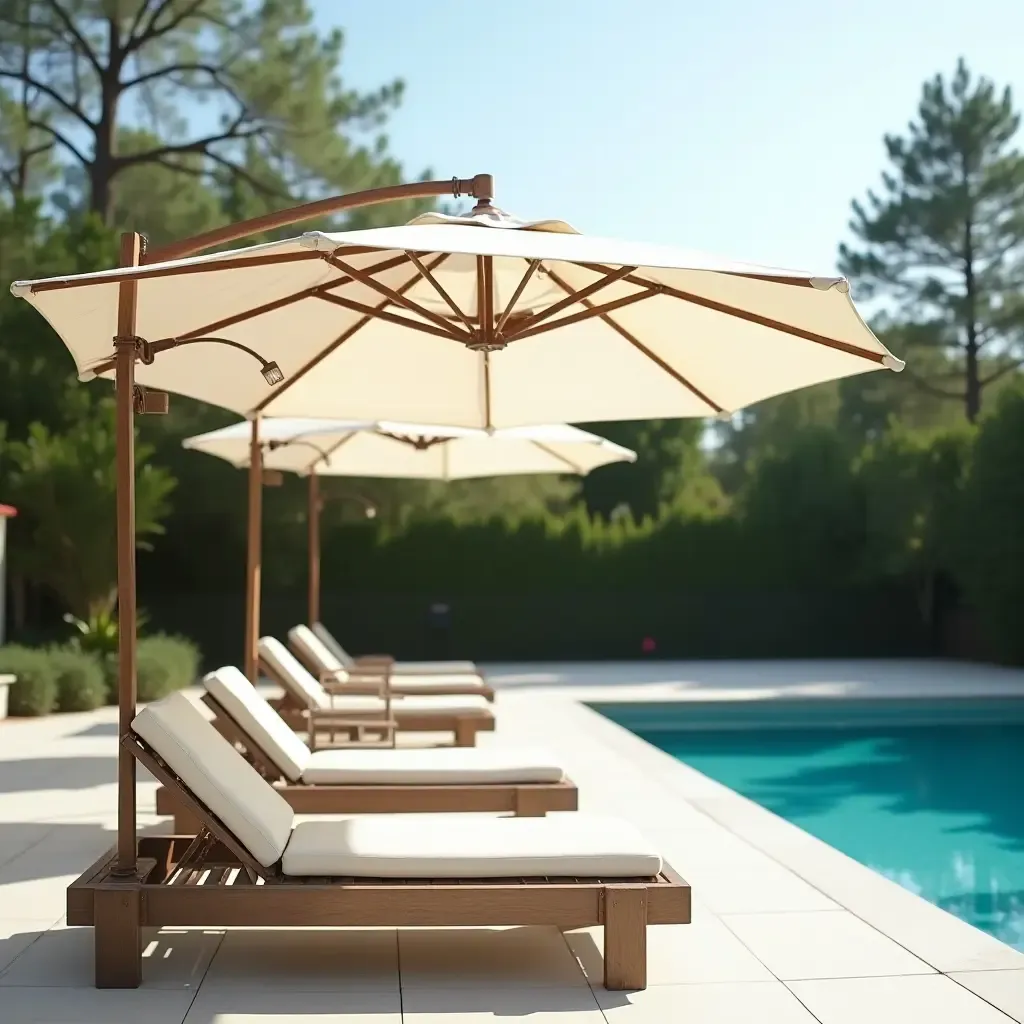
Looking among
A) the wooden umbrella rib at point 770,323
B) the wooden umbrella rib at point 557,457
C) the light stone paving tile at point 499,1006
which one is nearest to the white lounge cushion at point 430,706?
the wooden umbrella rib at point 557,457

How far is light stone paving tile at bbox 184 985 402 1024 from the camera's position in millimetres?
3834

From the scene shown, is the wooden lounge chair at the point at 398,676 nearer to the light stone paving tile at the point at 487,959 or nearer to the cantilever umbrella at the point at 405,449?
the cantilever umbrella at the point at 405,449

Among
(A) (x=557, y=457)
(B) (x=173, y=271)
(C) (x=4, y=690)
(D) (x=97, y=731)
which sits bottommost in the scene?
(D) (x=97, y=731)

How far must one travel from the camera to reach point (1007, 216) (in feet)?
89.1

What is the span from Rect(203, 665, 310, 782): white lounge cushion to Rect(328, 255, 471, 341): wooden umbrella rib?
6.25ft

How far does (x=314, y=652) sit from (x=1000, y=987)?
761 cm

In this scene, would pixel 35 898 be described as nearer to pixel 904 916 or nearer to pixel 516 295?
pixel 516 295

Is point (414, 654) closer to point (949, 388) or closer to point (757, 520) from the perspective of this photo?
point (757, 520)

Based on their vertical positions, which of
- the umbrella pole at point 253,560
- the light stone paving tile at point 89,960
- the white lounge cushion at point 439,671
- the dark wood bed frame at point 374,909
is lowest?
the light stone paving tile at point 89,960

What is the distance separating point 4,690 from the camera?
1169 cm

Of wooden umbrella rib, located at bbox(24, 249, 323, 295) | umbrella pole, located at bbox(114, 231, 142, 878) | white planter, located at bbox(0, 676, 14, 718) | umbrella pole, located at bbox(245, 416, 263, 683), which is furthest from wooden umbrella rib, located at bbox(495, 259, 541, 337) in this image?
white planter, located at bbox(0, 676, 14, 718)

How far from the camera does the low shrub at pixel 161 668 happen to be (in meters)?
12.9

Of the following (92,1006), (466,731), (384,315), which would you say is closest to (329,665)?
(466,731)

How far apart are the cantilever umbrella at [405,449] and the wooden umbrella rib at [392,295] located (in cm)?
362
